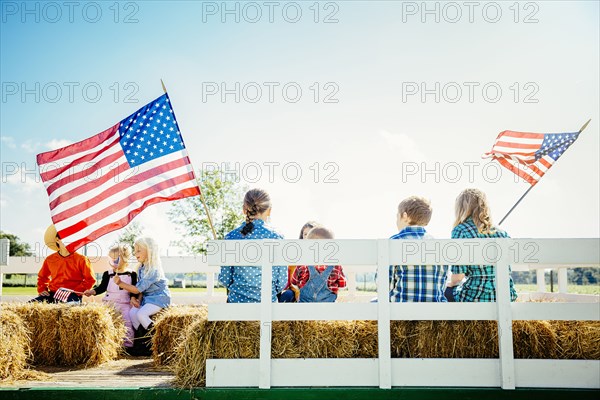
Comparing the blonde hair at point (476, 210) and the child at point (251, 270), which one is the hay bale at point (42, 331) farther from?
the blonde hair at point (476, 210)

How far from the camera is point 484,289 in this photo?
459cm

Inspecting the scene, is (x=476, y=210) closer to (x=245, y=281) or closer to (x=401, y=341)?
(x=401, y=341)

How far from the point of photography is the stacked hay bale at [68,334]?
588cm

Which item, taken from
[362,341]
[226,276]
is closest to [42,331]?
[226,276]

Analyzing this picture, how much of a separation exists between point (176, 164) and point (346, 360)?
10.4ft

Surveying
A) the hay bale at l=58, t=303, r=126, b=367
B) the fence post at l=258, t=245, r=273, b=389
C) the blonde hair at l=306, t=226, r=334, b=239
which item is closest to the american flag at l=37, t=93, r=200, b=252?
the hay bale at l=58, t=303, r=126, b=367

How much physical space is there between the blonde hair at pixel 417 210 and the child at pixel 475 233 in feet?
1.16

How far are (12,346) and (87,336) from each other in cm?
100

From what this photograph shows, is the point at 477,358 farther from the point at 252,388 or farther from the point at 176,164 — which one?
the point at 176,164

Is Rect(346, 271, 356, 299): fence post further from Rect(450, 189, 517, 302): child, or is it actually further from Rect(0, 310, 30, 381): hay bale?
Rect(0, 310, 30, 381): hay bale

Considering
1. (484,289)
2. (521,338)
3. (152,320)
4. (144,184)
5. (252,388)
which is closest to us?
(252,388)

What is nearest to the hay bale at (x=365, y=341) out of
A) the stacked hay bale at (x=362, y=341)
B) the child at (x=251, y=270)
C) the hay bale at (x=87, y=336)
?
the stacked hay bale at (x=362, y=341)

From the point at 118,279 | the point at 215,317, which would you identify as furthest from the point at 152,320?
the point at 215,317

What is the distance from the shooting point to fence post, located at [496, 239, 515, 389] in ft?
12.4
